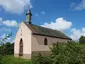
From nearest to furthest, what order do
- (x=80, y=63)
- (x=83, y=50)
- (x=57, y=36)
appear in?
(x=80, y=63) < (x=83, y=50) < (x=57, y=36)

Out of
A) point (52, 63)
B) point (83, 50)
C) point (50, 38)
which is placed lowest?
point (52, 63)

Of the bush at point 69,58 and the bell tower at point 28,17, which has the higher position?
the bell tower at point 28,17

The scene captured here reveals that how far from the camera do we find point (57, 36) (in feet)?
140

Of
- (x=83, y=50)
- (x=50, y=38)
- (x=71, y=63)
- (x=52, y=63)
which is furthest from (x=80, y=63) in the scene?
(x=50, y=38)

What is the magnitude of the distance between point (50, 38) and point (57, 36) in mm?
3584

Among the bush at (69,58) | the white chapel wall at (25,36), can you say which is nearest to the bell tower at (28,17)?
the white chapel wall at (25,36)

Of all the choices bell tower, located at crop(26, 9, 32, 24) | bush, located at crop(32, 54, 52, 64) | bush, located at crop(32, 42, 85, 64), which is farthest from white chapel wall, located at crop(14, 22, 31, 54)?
bush, located at crop(32, 54, 52, 64)

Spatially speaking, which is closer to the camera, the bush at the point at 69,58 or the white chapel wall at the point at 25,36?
the bush at the point at 69,58

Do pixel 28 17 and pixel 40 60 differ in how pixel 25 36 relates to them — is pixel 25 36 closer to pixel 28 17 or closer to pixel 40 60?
pixel 28 17

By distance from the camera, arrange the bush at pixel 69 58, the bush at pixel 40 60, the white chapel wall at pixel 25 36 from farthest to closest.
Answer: the white chapel wall at pixel 25 36
the bush at pixel 40 60
the bush at pixel 69 58

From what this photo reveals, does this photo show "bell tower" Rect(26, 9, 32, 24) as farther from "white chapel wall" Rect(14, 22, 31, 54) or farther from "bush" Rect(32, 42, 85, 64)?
"bush" Rect(32, 42, 85, 64)

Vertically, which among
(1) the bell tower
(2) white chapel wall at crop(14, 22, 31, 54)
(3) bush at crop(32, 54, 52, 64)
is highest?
(1) the bell tower

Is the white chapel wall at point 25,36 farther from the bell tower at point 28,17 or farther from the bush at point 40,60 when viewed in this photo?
the bush at point 40,60

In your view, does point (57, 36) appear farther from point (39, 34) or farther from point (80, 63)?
point (80, 63)
